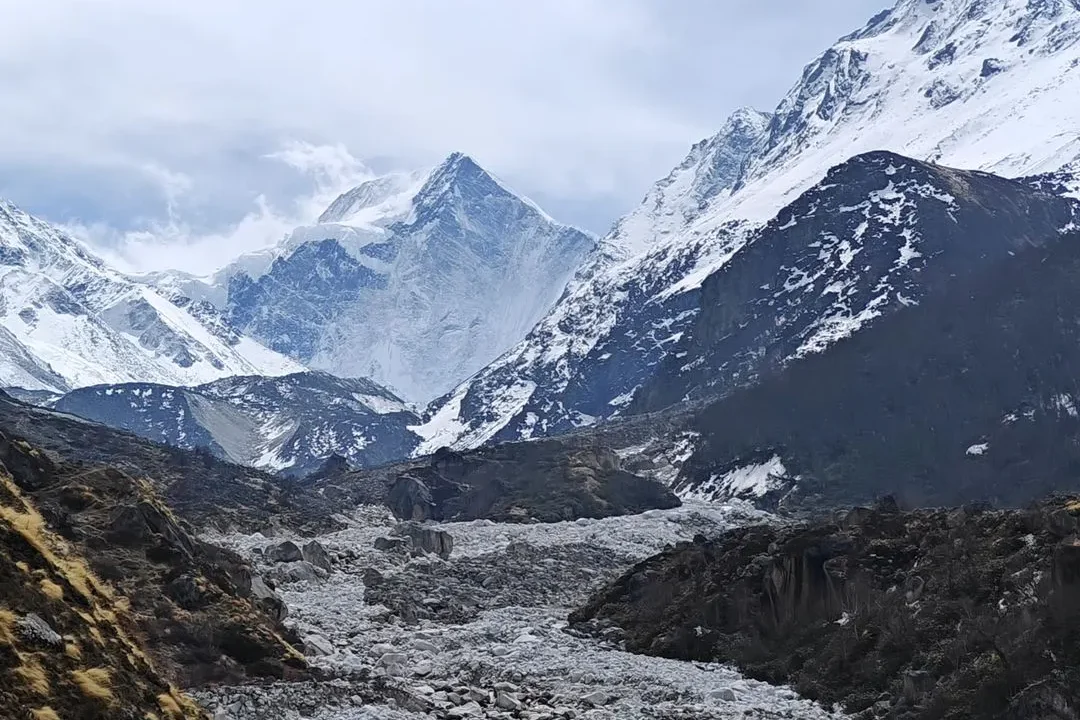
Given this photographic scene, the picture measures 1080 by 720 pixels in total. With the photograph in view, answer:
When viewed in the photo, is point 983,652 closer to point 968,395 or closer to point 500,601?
point 500,601

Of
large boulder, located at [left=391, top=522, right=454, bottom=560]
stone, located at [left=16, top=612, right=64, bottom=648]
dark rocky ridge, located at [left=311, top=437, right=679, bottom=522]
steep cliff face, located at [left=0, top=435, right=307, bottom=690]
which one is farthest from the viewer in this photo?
dark rocky ridge, located at [left=311, top=437, right=679, bottom=522]

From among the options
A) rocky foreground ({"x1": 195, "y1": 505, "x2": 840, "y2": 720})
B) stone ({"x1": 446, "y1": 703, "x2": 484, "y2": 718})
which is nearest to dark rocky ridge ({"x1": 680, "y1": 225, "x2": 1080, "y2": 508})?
rocky foreground ({"x1": 195, "y1": 505, "x2": 840, "y2": 720})

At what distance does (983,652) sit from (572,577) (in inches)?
1805

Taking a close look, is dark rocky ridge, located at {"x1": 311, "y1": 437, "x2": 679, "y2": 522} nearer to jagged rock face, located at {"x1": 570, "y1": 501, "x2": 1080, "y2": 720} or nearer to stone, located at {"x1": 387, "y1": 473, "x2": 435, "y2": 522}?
stone, located at {"x1": 387, "y1": 473, "x2": 435, "y2": 522}

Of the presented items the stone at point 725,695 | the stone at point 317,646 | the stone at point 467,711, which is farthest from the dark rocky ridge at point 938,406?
the stone at point 467,711

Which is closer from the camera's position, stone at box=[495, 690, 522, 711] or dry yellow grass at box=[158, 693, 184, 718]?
dry yellow grass at box=[158, 693, 184, 718]

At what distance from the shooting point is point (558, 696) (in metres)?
42.9

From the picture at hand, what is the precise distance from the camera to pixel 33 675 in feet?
75.0

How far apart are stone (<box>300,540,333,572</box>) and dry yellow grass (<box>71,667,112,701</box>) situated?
172 feet

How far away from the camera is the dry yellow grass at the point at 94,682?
77.5ft

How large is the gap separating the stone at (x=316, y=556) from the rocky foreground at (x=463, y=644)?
0.45ft

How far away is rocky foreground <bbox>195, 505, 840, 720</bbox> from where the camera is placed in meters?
39.8

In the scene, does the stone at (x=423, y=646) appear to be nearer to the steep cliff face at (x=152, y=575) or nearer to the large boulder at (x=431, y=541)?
the steep cliff face at (x=152, y=575)

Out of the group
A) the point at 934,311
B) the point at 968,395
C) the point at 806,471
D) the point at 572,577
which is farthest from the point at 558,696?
the point at 934,311
